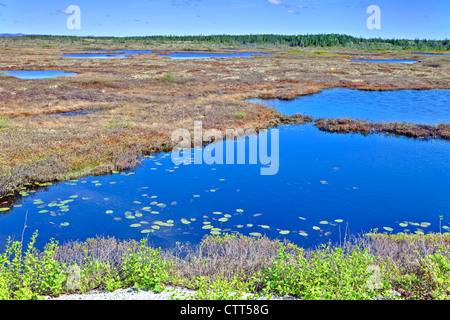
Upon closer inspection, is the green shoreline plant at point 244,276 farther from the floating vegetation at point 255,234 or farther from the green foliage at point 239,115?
the green foliage at point 239,115

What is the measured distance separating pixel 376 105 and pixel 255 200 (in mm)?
27477

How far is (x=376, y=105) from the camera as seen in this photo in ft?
118

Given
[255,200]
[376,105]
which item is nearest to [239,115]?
[255,200]

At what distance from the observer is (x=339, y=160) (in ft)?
63.6

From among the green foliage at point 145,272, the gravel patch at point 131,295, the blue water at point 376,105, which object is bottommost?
the gravel patch at point 131,295

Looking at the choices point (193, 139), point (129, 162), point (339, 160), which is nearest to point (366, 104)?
point (339, 160)

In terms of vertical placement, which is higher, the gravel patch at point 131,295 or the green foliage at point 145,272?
the green foliage at point 145,272

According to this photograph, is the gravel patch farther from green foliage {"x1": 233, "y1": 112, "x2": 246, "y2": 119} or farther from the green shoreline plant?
green foliage {"x1": 233, "y1": 112, "x2": 246, "y2": 119}

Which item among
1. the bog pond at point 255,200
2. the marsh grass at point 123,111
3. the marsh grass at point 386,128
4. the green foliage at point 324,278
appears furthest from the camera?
the marsh grass at point 386,128

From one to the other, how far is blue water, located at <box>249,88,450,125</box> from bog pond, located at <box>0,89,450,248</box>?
980 centimetres

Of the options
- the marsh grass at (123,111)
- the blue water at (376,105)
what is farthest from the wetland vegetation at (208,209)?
the blue water at (376,105)

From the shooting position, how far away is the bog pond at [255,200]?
11742mm

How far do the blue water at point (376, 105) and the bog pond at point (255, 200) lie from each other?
980 centimetres

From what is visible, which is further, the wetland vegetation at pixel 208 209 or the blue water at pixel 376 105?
the blue water at pixel 376 105
